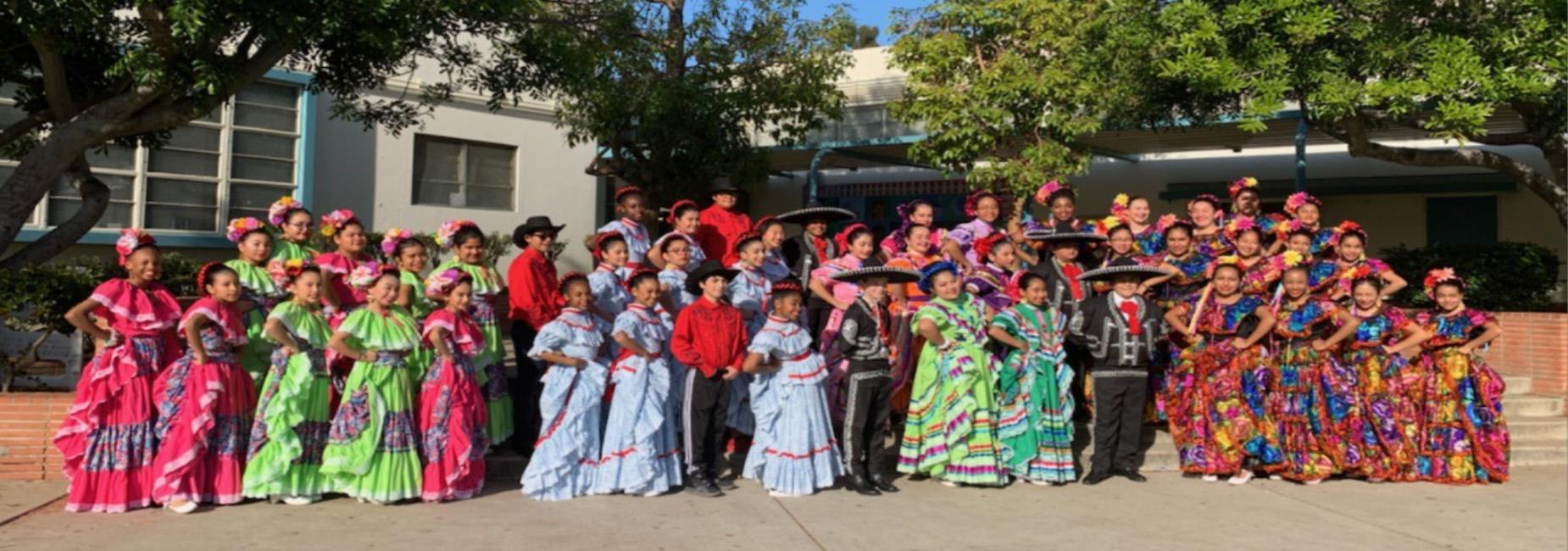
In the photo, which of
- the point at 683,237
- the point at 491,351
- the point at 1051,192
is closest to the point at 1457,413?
the point at 1051,192

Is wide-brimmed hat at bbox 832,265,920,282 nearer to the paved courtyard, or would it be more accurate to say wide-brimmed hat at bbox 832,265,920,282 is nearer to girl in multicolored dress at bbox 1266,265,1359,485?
the paved courtyard

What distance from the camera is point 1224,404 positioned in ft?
Answer: 28.3

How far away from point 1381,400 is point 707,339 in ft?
16.0

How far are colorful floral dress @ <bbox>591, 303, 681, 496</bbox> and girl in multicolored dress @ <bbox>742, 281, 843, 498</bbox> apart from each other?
1.81ft

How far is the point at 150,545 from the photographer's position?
5.98 metres

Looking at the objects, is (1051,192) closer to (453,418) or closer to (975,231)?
(975,231)

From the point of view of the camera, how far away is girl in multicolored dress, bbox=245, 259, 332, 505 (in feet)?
22.7

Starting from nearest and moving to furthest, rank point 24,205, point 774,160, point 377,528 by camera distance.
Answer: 1. point 377,528
2. point 24,205
3. point 774,160

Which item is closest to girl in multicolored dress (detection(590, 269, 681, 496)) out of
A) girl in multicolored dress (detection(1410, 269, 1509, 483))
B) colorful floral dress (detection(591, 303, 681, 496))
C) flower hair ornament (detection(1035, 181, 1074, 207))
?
colorful floral dress (detection(591, 303, 681, 496))

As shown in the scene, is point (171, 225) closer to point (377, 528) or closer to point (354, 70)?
point (354, 70)

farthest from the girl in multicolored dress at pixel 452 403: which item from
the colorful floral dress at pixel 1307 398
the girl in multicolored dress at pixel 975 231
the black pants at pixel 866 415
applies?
the colorful floral dress at pixel 1307 398

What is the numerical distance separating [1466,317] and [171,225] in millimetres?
12568

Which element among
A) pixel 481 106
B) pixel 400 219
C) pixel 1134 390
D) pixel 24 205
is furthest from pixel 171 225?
pixel 1134 390

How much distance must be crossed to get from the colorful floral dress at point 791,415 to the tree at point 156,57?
9.12 feet
